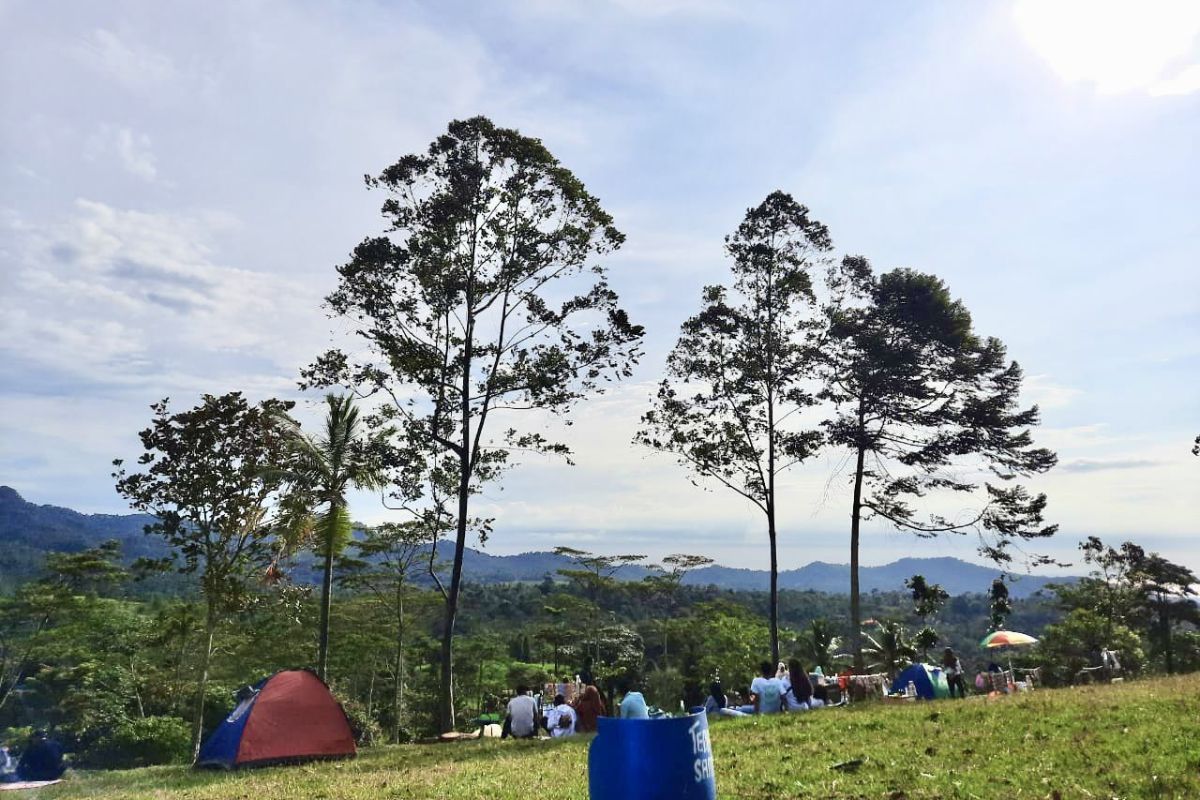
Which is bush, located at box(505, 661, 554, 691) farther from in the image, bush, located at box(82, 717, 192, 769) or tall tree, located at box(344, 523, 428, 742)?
bush, located at box(82, 717, 192, 769)

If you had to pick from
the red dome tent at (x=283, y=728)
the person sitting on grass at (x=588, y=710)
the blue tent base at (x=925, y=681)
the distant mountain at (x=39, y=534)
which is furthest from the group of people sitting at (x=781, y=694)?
the distant mountain at (x=39, y=534)

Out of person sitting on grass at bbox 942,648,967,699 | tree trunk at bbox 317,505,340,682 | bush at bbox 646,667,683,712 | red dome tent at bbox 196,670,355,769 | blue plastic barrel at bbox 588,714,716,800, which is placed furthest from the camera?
bush at bbox 646,667,683,712

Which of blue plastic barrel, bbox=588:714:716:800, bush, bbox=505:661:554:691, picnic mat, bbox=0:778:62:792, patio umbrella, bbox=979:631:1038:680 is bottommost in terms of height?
bush, bbox=505:661:554:691

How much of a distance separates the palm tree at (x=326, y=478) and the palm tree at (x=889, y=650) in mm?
19266

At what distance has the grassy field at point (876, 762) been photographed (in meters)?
9.03

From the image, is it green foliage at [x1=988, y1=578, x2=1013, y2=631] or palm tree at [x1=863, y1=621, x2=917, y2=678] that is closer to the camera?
palm tree at [x1=863, y1=621, x2=917, y2=678]

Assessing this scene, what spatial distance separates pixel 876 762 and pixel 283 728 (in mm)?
11190

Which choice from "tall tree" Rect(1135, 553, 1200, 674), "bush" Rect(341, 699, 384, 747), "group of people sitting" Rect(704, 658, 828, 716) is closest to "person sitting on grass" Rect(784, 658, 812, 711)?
"group of people sitting" Rect(704, 658, 828, 716)

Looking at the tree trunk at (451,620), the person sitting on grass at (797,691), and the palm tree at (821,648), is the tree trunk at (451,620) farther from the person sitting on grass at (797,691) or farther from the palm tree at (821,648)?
the palm tree at (821,648)

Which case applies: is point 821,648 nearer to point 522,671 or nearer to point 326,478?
point 326,478

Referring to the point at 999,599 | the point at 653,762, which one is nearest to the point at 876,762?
the point at 653,762

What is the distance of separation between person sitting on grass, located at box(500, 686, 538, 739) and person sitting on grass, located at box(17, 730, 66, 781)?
8.86m

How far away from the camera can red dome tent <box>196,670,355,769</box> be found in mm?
15156

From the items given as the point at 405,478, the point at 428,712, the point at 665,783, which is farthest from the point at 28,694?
the point at 665,783
